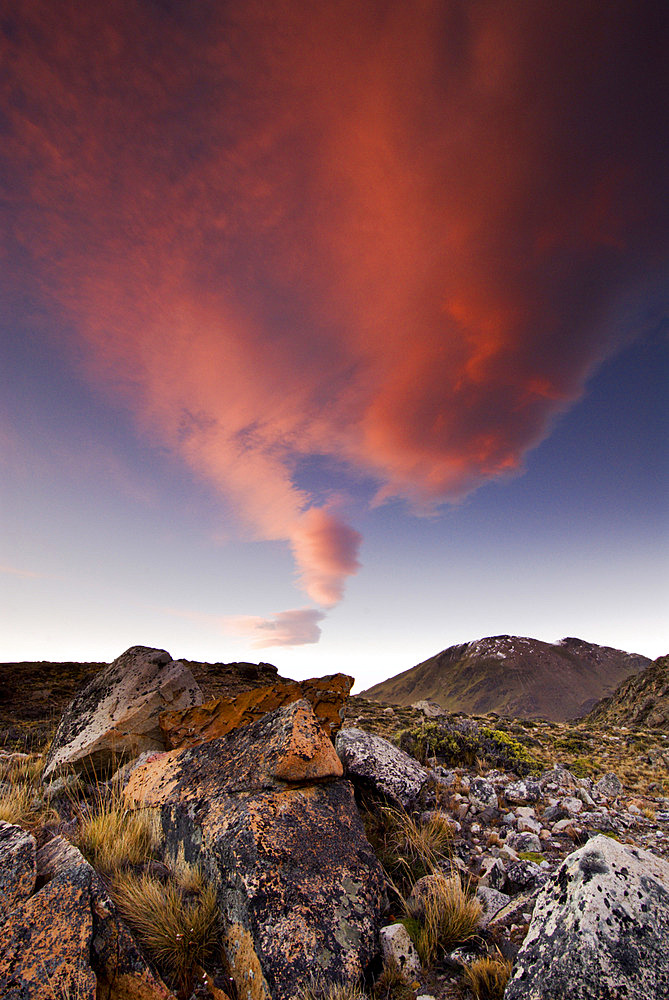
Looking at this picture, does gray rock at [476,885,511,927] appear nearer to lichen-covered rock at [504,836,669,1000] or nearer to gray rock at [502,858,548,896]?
gray rock at [502,858,548,896]

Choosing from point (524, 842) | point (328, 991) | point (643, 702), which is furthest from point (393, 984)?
point (643, 702)

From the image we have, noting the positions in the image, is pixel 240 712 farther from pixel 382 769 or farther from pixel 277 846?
pixel 277 846

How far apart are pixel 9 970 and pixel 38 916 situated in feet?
1.05

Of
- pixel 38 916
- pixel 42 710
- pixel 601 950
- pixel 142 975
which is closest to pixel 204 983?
pixel 142 975

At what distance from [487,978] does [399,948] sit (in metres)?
0.80

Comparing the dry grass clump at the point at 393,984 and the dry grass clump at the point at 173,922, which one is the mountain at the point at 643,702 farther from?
the dry grass clump at the point at 173,922

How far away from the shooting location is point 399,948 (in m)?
3.49

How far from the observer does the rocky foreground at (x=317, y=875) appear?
2.85 m

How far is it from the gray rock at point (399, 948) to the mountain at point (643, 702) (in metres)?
22.1

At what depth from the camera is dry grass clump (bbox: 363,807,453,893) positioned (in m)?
4.60

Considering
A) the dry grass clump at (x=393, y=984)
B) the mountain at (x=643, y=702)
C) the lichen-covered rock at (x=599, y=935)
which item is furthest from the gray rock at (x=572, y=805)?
the mountain at (x=643, y=702)

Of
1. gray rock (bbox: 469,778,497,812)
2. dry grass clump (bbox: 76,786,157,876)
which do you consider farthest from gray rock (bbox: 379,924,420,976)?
gray rock (bbox: 469,778,497,812)

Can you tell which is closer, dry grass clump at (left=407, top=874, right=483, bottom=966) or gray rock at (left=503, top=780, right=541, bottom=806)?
dry grass clump at (left=407, top=874, right=483, bottom=966)

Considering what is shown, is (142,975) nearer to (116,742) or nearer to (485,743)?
(116,742)
